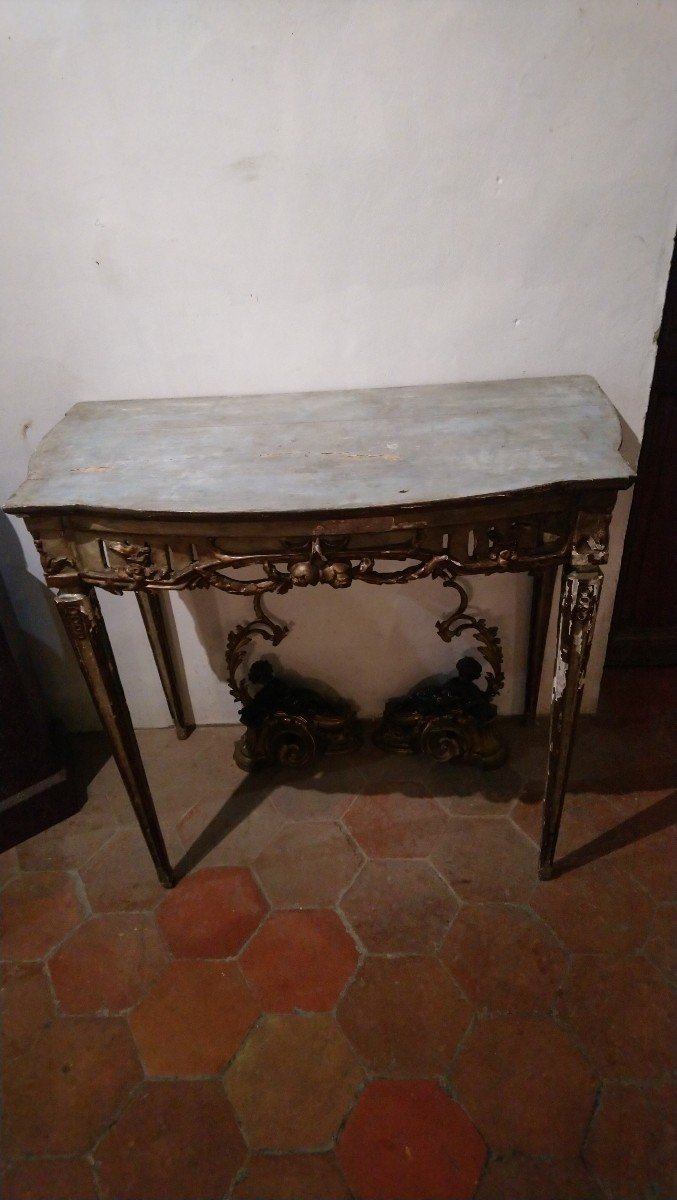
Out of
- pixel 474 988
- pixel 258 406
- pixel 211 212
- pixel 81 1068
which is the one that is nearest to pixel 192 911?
pixel 81 1068

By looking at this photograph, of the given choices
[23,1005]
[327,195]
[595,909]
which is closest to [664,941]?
[595,909]

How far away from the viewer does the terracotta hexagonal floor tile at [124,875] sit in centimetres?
173

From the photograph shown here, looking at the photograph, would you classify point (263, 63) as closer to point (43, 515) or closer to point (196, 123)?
point (196, 123)

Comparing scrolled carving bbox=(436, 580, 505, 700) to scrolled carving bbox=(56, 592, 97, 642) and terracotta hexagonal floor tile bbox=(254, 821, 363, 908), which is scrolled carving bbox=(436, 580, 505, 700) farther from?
scrolled carving bbox=(56, 592, 97, 642)

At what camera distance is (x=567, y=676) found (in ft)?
4.55

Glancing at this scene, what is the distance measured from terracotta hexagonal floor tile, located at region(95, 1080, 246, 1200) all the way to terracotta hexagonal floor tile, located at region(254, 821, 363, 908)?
0.44 metres

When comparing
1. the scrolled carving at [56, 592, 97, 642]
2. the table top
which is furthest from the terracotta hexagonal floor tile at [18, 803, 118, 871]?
the table top

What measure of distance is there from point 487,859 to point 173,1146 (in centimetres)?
91

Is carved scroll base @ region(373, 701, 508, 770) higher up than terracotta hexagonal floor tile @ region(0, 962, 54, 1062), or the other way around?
carved scroll base @ region(373, 701, 508, 770)

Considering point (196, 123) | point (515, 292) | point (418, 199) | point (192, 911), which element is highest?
point (196, 123)

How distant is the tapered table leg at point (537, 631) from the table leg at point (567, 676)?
0.47 meters

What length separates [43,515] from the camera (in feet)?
4.04

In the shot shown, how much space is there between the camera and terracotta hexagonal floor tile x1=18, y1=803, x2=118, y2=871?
6.07 ft

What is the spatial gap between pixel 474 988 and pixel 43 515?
133 cm
